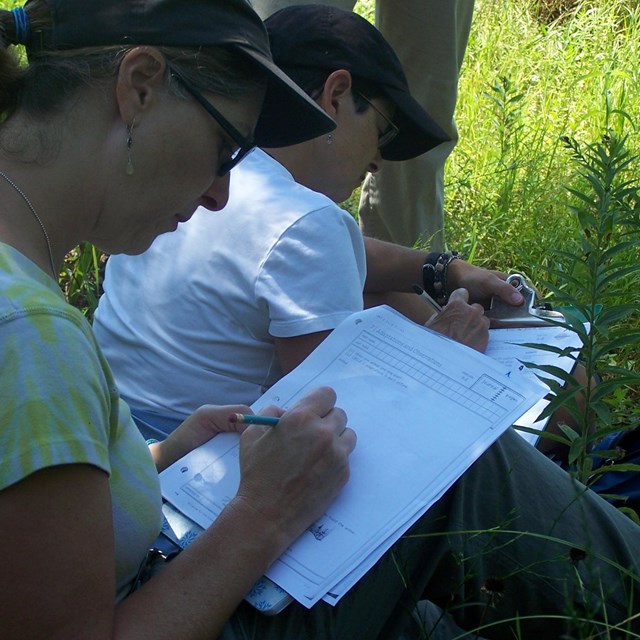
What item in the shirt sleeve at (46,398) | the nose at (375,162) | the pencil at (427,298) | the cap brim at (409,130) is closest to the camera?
the shirt sleeve at (46,398)

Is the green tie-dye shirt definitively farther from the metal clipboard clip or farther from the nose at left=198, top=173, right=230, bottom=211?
the metal clipboard clip

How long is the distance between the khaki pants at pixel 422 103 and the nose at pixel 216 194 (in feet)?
6.31

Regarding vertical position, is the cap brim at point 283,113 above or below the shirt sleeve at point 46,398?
above

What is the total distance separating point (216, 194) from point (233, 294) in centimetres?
29

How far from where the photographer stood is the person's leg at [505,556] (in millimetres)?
1416

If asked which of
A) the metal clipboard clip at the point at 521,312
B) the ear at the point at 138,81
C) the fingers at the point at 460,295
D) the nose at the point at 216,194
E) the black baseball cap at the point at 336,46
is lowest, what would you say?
the metal clipboard clip at the point at 521,312

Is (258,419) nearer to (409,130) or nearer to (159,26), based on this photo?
(159,26)

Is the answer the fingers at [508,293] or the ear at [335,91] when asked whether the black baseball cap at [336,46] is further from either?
the fingers at [508,293]

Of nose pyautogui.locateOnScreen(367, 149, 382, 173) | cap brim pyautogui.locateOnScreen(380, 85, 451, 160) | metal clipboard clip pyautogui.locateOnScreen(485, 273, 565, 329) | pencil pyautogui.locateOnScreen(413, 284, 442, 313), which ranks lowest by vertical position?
pencil pyautogui.locateOnScreen(413, 284, 442, 313)

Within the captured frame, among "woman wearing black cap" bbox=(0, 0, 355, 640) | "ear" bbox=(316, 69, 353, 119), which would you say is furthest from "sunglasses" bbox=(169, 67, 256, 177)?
Result: "ear" bbox=(316, 69, 353, 119)

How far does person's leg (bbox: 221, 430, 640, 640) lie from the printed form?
0.07 meters

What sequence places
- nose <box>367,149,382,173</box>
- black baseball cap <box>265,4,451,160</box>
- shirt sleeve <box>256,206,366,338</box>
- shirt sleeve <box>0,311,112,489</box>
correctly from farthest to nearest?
nose <box>367,149,382,173</box> → black baseball cap <box>265,4,451,160</box> → shirt sleeve <box>256,206,366,338</box> → shirt sleeve <box>0,311,112,489</box>

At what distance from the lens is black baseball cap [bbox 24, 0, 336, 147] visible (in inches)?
51.2

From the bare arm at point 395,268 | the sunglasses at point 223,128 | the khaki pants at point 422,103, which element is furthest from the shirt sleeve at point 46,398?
the khaki pants at point 422,103
